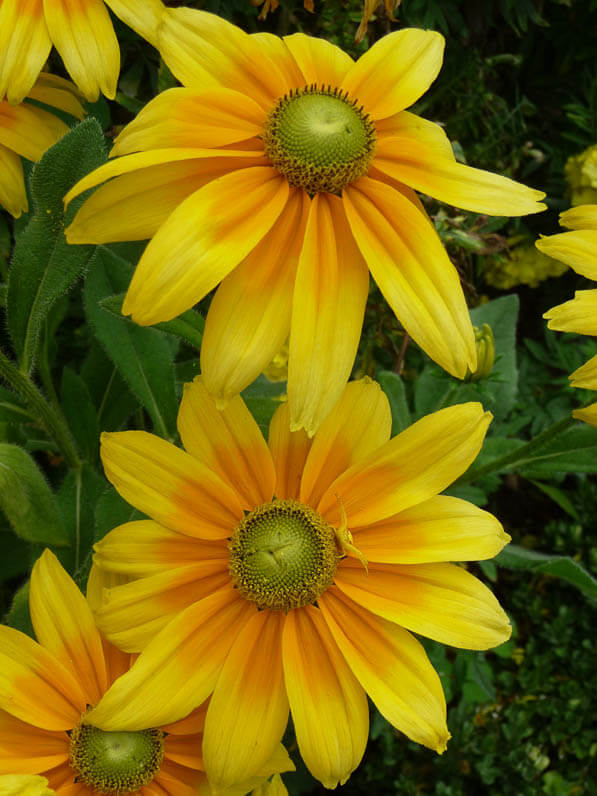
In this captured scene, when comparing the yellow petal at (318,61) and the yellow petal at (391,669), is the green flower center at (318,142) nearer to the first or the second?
the yellow petal at (318,61)

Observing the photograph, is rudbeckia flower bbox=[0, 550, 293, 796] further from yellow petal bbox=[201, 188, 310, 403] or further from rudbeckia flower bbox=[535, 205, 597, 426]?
rudbeckia flower bbox=[535, 205, 597, 426]

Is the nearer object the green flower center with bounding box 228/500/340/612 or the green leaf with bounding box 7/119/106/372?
the green flower center with bounding box 228/500/340/612

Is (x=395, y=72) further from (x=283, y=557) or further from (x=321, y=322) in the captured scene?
(x=283, y=557)

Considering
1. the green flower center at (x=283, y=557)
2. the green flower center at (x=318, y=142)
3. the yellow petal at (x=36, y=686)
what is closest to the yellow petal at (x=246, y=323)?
the green flower center at (x=318, y=142)

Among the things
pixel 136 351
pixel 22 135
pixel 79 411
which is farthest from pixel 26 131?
pixel 79 411

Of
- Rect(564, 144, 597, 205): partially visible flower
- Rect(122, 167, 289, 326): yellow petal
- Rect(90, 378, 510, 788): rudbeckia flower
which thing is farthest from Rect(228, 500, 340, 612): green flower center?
Rect(564, 144, 597, 205): partially visible flower
